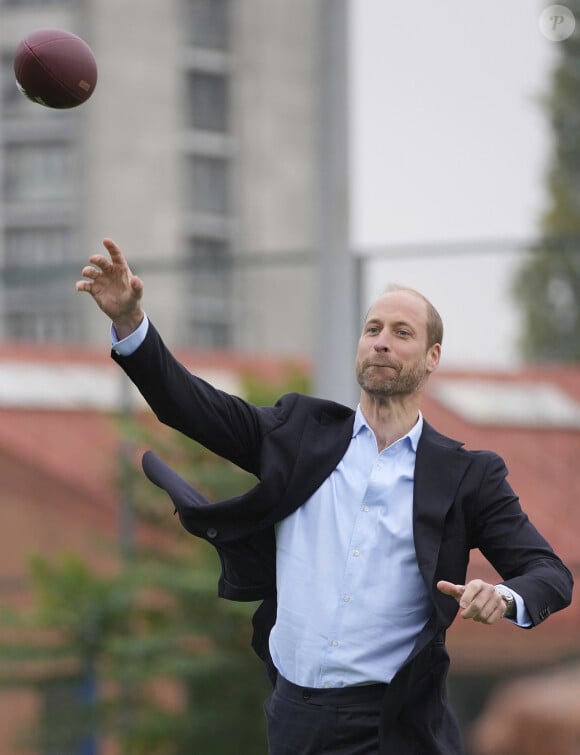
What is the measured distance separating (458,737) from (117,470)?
6602 mm

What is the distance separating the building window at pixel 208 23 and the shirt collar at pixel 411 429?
2505 centimetres

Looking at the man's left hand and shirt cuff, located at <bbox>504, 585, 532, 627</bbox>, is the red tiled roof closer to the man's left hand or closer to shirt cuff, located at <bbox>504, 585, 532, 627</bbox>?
shirt cuff, located at <bbox>504, 585, 532, 627</bbox>

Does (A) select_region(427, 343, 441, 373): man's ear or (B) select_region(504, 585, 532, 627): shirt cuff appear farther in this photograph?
(A) select_region(427, 343, 441, 373): man's ear

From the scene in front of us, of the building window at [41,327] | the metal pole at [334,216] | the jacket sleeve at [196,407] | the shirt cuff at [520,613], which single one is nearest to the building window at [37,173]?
the building window at [41,327]

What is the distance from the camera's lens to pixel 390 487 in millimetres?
4328

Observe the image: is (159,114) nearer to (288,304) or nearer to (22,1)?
(22,1)

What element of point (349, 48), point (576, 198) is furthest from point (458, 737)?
point (576, 198)

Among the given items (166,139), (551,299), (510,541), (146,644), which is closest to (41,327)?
(146,644)

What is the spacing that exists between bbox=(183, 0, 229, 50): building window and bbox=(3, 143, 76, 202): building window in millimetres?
3443

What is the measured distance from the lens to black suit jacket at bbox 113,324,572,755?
4.22m

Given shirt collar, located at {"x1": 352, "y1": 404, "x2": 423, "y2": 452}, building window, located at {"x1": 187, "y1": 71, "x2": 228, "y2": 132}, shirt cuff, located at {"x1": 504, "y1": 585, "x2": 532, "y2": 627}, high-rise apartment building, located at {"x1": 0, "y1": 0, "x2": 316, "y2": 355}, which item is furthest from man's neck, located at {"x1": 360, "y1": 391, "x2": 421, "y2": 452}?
building window, located at {"x1": 187, "y1": 71, "x2": 228, "y2": 132}

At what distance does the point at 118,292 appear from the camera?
4.18 m

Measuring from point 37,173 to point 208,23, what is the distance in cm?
452

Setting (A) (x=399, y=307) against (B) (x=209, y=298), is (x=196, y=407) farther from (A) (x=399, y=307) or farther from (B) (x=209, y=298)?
(B) (x=209, y=298)
